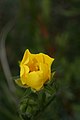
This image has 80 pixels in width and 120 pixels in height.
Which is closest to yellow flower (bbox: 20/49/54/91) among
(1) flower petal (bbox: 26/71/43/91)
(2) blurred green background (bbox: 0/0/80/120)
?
(1) flower petal (bbox: 26/71/43/91)

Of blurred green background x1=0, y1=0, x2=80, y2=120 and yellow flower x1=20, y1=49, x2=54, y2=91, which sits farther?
blurred green background x1=0, y1=0, x2=80, y2=120

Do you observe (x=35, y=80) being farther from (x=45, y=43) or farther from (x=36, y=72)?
(x=45, y=43)

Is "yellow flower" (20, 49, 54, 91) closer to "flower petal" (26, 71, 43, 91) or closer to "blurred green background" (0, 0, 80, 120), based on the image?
"flower petal" (26, 71, 43, 91)

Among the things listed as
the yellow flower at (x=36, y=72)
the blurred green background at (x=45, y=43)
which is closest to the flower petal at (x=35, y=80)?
the yellow flower at (x=36, y=72)

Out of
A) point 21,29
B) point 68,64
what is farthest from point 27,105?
point 21,29

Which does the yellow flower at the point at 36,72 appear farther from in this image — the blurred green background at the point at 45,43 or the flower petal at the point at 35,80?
the blurred green background at the point at 45,43
